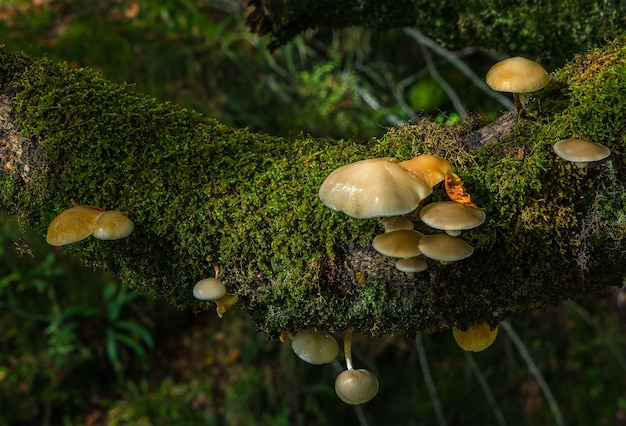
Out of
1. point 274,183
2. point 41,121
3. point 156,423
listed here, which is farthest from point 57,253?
point 274,183

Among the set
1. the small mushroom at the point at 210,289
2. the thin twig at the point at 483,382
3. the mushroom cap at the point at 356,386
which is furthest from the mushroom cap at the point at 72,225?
the thin twig at the point at 483,382

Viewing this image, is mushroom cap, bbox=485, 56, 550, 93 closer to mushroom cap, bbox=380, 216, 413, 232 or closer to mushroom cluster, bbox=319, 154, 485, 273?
mushroom cluster, bbox=319, 154, 485, 273

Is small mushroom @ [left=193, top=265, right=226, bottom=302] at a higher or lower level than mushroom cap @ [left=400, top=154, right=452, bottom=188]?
lower

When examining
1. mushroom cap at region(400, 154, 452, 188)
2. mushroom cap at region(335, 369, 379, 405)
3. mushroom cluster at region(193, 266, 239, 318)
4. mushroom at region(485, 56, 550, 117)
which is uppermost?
mushroom at region(485, 56, 550, 117)

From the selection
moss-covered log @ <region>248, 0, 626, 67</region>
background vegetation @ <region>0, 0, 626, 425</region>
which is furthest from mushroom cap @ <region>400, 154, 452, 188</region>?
background vegetation @ <region>0, 0, 626, 425</region>

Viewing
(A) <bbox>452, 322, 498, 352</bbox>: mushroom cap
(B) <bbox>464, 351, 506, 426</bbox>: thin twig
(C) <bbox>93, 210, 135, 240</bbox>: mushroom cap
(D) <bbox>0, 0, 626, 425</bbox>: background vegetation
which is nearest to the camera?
(C) <bbox>93, 210, 135, 240</bbox>: mushroom cap

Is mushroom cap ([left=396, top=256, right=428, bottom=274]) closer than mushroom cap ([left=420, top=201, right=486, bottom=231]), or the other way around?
mushroom cap ([left=420, top=201, right=486, bottom=231])

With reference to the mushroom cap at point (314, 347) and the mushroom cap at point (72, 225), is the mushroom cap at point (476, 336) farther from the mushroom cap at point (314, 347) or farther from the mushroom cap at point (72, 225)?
the mushroom cap at point (72, 225)
